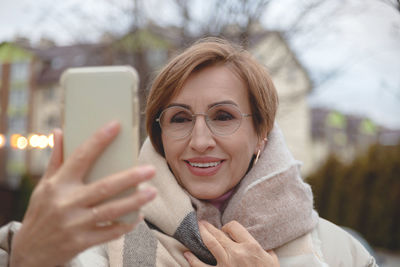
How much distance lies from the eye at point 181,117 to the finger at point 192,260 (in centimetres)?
53

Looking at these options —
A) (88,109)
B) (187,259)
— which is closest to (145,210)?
(187,259)

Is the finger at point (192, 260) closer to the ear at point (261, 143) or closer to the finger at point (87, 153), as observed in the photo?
the ear at point (261, 143)

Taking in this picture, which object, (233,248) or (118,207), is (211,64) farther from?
(118,207)

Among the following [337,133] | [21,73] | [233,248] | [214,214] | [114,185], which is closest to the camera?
[114,185]

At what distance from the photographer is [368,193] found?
41.0 ft

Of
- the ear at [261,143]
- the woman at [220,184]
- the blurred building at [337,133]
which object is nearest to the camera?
the woman at [220,184]

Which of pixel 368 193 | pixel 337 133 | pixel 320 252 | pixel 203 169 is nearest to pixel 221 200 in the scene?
pixel 203 169

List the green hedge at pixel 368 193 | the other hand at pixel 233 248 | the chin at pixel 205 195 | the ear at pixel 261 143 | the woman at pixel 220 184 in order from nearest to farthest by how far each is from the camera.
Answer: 1. the other hand at pixel 233 248
2. the woman at pixel 220 184
3. the chin at pixel 205 195
4. the ear at pixel 261 143
5. the green hedge at pixel 368 193

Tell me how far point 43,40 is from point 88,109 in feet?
12.9

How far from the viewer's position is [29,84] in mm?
27562

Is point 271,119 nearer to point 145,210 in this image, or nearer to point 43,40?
point 145,210

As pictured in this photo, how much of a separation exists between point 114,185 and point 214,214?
0.92 m

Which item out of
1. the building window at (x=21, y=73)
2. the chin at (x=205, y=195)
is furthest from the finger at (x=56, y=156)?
the building window at (x=21, y=73)

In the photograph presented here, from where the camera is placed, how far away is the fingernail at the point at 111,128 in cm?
102
